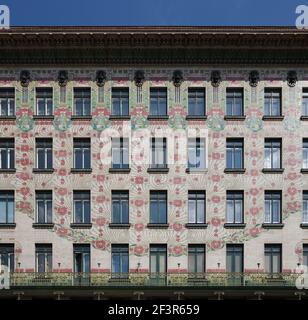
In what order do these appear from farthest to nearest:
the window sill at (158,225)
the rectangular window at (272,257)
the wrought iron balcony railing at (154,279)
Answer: the rectangular window at (272,257), the window sill at (158,225), the wrought iron balcony railing at (154,279)

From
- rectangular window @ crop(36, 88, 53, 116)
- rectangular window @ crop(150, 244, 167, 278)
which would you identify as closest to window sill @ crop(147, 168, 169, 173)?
rectangular window @ crop(150, 244, 167, 278)

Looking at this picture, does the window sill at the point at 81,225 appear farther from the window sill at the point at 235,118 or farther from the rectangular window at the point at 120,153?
the window sill at the point at 235,118

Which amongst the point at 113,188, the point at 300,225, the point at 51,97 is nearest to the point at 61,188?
the point at 113,188

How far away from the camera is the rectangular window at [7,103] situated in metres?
37.4

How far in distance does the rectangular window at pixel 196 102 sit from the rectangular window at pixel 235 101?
1.48 metres

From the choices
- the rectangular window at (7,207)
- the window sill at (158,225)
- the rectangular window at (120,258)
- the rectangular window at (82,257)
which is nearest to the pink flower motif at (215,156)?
the window sill at (158,225)

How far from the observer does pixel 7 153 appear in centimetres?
3706

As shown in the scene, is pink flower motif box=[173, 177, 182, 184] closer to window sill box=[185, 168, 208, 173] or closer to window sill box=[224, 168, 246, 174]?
window sill box=[185, 168, 208, 173]

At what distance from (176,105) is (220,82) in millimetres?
2825

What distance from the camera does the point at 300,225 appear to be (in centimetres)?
3631

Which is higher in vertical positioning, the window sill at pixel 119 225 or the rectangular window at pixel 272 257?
the window sill at pixel 119 225

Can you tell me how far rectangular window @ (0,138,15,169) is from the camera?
37031 mm

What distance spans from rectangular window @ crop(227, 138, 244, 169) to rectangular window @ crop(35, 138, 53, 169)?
396 inches

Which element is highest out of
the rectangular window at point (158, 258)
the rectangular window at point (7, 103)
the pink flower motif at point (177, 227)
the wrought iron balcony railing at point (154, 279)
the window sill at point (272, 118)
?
the rectangular window at point (7, 103)
